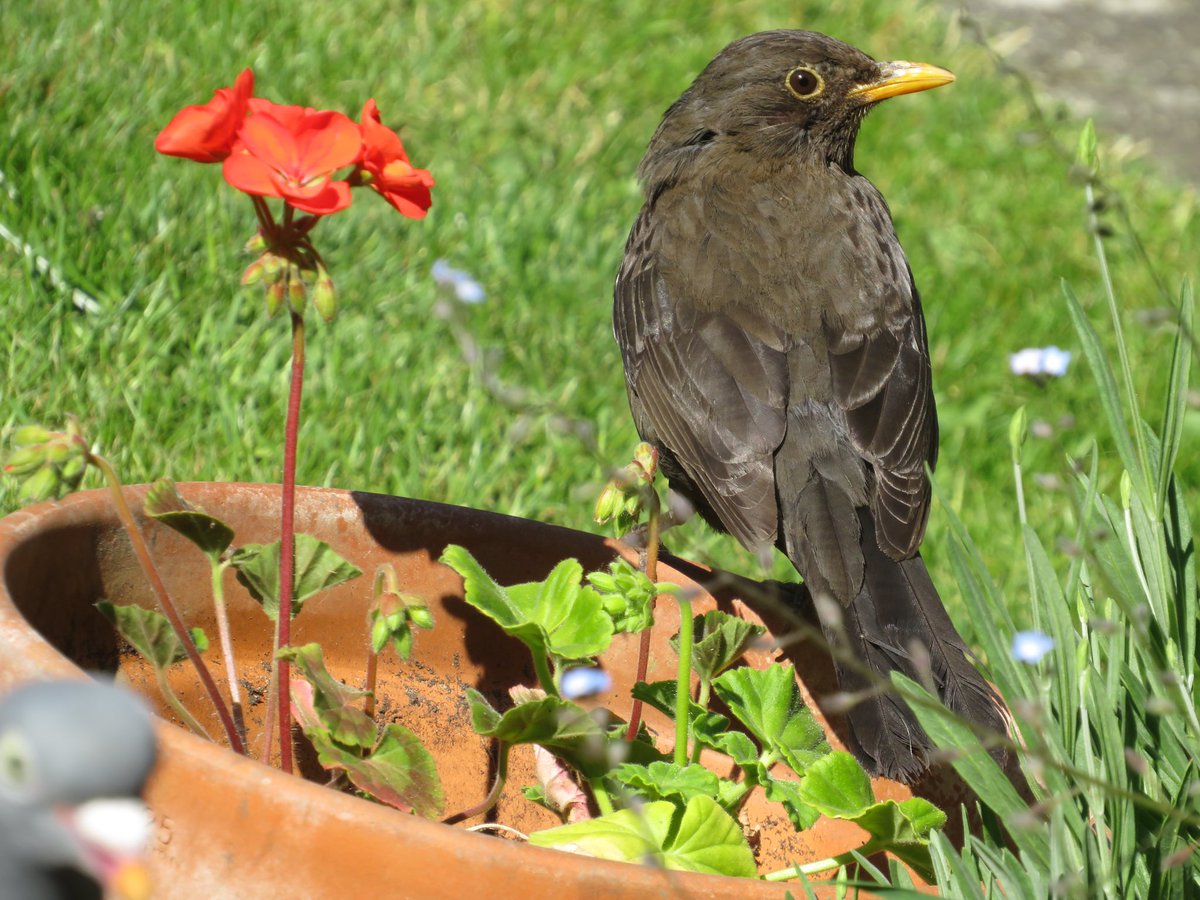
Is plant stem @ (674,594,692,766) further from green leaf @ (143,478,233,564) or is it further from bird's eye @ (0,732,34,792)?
bird's eye @ (0,732,34,792)

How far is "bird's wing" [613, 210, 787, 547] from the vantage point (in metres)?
3.16

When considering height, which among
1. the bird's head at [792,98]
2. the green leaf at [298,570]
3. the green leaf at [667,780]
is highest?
the bird's head at [792,98]

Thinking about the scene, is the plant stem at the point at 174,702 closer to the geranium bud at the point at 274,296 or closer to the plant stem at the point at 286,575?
the plant stem at the point at 286,575

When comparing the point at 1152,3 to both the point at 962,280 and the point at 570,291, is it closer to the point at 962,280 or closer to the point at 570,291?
the point at 962,280

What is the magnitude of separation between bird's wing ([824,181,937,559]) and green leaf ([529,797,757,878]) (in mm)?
1101

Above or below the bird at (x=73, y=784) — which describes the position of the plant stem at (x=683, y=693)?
below

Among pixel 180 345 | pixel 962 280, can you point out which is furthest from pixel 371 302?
pixel 962 280

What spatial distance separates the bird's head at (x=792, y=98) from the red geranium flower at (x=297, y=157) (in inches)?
86.4

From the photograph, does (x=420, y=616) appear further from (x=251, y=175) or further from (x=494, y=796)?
(x=251, y=175)

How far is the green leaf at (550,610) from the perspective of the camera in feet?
7.11

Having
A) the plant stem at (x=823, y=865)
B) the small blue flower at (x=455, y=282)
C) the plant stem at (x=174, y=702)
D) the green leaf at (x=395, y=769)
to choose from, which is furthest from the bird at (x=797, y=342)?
the plant stem at (x=174, y=702)

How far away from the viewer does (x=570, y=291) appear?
5.14 m

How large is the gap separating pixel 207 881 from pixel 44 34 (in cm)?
→ 402

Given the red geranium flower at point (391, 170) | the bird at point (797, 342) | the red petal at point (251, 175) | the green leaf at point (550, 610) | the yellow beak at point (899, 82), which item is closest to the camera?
the red petal at point (251, 175)
